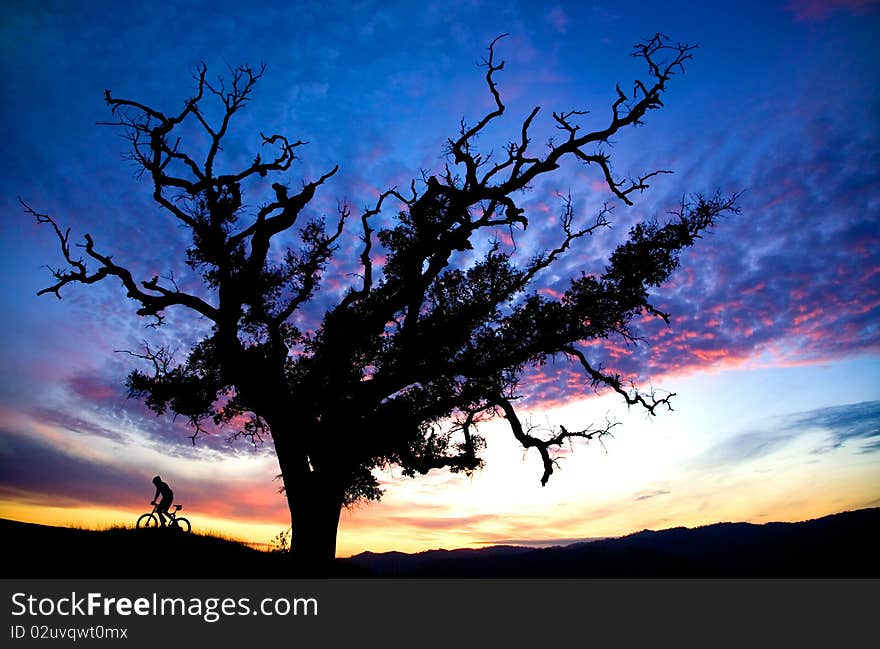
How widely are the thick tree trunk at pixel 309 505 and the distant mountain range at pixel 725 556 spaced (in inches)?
132

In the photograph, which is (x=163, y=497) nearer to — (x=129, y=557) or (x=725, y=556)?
(x=129, y=557)

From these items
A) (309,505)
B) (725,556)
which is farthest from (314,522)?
(725,556)

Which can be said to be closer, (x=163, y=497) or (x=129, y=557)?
(x=129, y=557)

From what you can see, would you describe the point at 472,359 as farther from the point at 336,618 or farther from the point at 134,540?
the point at 134,540

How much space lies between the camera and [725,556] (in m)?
86.7

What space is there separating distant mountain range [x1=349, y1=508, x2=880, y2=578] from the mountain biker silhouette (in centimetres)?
664

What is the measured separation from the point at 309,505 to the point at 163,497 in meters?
5.77

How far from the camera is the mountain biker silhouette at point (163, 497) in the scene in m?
14.9

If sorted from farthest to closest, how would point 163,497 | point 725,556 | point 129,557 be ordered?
point 725,556
point 163,497
point 129,557

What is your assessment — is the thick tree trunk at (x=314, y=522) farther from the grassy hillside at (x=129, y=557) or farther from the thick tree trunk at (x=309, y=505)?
the grassy hillside at (x=129, y=557)

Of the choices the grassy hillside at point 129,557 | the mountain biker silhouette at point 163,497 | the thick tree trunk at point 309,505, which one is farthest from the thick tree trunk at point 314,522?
the mountain biker silhouette at point 163,497

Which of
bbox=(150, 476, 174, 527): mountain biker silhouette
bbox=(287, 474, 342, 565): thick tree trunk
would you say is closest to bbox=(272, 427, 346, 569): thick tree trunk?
bbox=(287, 474, 342, 565): thick tree trunk

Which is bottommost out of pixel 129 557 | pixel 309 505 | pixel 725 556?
pixel 725 556

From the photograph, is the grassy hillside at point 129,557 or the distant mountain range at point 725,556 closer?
the grassy hillside at point 129,557
